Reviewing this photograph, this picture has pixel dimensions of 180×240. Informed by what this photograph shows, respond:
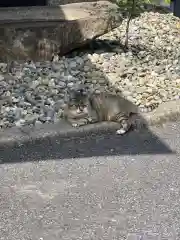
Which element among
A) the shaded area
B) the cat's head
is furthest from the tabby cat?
the shaded area

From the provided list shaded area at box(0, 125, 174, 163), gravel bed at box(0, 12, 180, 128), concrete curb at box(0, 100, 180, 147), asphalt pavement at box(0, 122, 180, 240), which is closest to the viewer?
asphalt pavement at box(0, 122, 180, 240)

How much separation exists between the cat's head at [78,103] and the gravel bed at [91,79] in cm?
13

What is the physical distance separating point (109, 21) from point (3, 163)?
3.02 metres

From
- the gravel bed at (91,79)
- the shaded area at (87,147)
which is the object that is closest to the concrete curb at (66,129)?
the shaded area at (87,147)

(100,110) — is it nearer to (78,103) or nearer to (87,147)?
(78,103)

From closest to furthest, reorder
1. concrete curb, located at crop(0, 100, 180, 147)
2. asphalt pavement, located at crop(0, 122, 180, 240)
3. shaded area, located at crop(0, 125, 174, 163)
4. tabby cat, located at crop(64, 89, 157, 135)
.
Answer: asphalt pavement, located at crop(0, 122, 180, 240) < shaded area, located at crop(0, 125, 174, 163) < concrete curb, located at crop(0, 100, 180, 147) < tabby cat, located at crop(64, 89, 157, 135)

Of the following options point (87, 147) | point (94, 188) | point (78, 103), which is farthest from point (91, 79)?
point (94, 188)

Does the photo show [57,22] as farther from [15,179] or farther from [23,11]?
[15,179]

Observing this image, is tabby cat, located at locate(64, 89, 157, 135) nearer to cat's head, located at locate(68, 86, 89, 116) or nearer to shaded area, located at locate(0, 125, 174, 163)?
cat's head, located at locate(68, 86, 89, 116)

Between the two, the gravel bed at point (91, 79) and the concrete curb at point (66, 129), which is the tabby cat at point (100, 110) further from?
the gravel bed at point (91, 79)

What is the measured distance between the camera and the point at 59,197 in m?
3.74

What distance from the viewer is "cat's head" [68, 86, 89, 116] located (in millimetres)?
4943

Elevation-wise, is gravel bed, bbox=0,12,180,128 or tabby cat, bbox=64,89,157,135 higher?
tabby cat, bbox=64,89,157,135

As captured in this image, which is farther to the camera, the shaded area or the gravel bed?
the gravel bed
